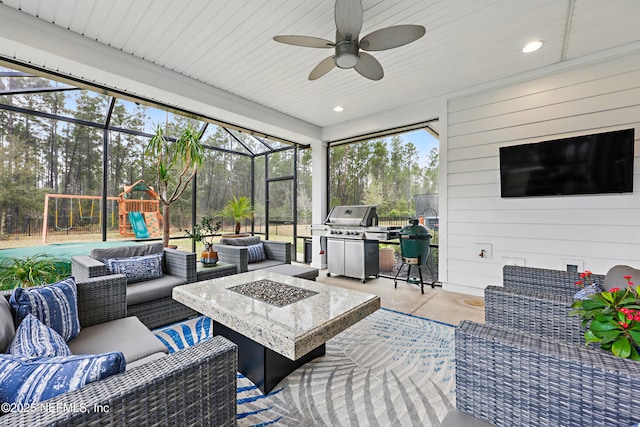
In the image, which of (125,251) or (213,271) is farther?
(213,271)

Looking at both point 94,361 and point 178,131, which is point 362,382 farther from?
point 178,131

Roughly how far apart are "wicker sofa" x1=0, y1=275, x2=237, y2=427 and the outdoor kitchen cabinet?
354 cm

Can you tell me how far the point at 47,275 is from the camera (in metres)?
2.60

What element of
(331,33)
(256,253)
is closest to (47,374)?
(331,33)

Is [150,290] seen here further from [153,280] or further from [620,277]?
[620,277]

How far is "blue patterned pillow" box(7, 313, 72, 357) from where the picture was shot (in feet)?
3.33

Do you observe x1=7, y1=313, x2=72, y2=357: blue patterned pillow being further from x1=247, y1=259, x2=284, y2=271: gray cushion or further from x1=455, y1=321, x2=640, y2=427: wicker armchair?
x1=247, y1=259, x2=284, y2=271: gray cushion

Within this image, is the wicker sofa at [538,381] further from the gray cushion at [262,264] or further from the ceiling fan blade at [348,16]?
the gray cushion at [262,264]

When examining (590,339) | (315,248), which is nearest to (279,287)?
(590,339)

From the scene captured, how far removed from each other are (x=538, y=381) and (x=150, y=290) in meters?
2.83

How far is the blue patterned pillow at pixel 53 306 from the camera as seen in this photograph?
1.40m

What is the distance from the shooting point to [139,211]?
4.30 meters

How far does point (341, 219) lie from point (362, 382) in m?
3.21

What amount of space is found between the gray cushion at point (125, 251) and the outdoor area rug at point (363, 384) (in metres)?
0.93
